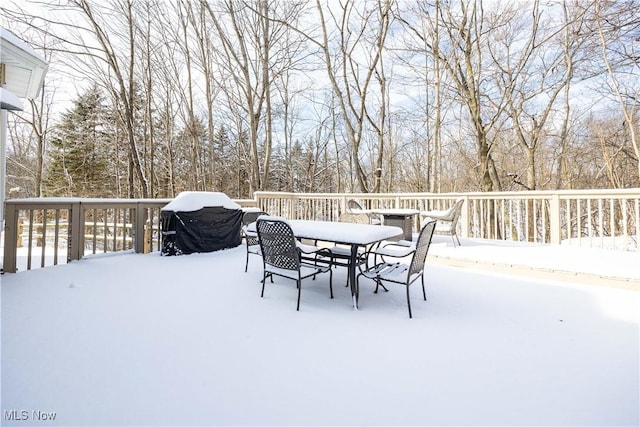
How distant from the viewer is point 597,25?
290 inches

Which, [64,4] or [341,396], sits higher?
[64,4]

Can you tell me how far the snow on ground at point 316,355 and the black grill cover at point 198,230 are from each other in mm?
1639

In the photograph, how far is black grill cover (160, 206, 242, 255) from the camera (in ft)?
16.7

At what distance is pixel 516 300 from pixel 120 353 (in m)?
3.40

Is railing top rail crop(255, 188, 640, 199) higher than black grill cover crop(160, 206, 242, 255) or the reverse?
higher

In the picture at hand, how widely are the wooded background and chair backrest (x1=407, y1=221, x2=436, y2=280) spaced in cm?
689

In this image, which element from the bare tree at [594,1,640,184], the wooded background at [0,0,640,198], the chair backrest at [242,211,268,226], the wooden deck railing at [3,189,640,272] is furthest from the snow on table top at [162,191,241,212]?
the bare tree at [594,1,640,184]

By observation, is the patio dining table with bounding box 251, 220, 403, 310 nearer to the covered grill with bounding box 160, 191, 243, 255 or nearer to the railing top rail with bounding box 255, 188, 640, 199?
the covered grill with bounding box 160, 191, 243, 255

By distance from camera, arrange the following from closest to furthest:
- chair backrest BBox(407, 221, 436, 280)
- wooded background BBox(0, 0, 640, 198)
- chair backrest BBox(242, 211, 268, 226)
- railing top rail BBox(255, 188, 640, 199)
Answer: chair backrest BBox(407, 221, 436, 280) < railing top rail BBox(255, 188, 640, 199) < chair backrest BBox(242, 211, 268, 226) < wooded background BBox(0, 0, 640, 198)

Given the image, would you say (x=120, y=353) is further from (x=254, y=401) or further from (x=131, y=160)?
(x=131, y=160)

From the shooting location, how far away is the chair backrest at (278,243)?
9.39 feet

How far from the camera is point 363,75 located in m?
11.2

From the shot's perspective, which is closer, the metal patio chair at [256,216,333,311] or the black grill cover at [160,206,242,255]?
the metal patio chair at [256,216,333,311]

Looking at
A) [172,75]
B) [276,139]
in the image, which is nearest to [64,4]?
[172,75]
